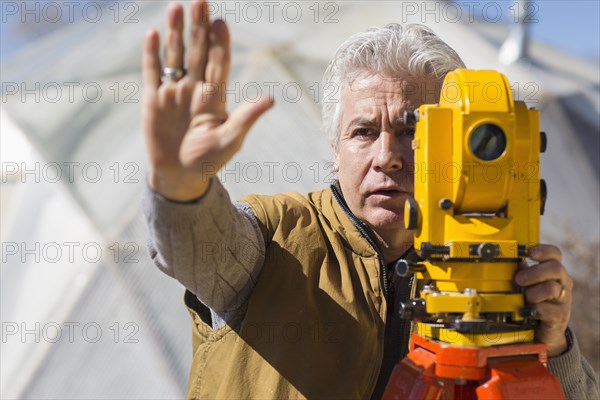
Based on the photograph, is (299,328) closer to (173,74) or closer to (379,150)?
(379,150)

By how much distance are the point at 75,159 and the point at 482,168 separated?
3.37 meters

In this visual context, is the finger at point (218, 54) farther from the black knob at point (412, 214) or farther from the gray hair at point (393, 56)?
the gray hair at point (393, 56)

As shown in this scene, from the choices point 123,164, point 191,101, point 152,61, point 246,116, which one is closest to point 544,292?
point 246,116

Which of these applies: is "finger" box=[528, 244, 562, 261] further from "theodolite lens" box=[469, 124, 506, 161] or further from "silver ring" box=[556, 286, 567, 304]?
"theodolite lens" box=[469, 124, 506, 161]

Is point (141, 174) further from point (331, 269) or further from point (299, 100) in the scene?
point (331, 269)

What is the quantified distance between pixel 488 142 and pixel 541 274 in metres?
0.30

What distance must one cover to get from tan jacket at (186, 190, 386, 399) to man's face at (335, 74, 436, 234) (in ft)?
0.38

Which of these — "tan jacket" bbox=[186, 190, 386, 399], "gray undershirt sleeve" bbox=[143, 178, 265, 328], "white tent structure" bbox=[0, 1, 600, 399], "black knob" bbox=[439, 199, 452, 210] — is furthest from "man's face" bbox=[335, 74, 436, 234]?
"white tent structure" bbox=[0, 1, 600, 399]

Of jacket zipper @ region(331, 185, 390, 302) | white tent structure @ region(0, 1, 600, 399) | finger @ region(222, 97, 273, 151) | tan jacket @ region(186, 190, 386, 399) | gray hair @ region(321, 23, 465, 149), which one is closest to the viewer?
finger @ region(222, 97, 273, 151)

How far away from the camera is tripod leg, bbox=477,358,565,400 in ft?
5.10

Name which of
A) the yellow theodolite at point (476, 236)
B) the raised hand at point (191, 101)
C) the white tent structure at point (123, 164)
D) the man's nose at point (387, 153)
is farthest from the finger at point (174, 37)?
the white tent structure at point (123, 164)

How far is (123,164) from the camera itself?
4.37 metres

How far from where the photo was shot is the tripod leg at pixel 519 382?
156 cm

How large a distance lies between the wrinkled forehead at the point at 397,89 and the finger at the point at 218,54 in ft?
2.26
